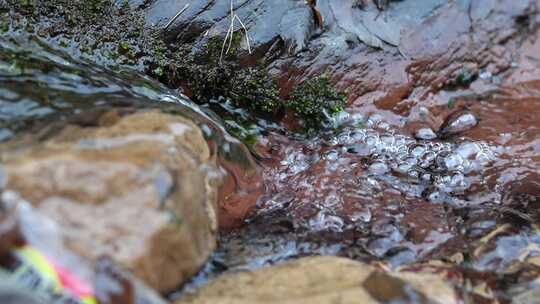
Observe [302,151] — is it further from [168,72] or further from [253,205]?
[168,72]

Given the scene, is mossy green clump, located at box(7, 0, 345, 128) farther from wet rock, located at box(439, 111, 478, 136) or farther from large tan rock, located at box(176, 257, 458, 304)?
large tan rock, located at box(176, 257, 458, 304)

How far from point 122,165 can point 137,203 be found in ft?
0.54

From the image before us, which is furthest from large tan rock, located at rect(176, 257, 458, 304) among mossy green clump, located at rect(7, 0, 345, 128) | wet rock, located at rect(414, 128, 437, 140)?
mossy green clump, located at rect(7, 0, 345, 128)

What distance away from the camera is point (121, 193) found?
185cm

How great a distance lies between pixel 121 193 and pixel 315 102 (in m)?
1.88

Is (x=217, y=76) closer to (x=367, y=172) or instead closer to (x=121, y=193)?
(x=367, y=172)

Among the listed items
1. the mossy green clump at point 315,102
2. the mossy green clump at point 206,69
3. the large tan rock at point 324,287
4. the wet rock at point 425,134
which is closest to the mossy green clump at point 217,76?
the mossy green clump at point 206,69

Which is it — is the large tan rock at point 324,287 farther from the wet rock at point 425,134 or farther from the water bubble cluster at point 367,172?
the wet rock at point 425,134

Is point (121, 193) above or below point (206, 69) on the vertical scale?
above

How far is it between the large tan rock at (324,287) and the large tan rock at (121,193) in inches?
7.6

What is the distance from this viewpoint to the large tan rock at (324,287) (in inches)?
76.5

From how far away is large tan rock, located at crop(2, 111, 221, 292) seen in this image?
5.84ft

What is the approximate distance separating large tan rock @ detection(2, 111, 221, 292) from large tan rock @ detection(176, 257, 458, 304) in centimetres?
19

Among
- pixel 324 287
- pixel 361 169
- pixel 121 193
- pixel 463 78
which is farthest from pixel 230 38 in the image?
pixel 324 287
